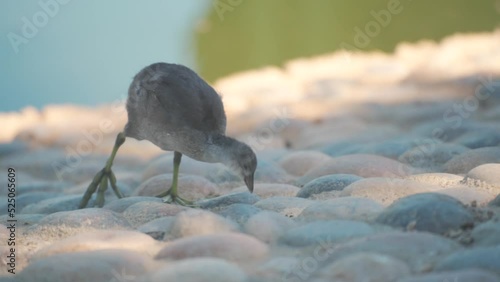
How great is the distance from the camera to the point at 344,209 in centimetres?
312

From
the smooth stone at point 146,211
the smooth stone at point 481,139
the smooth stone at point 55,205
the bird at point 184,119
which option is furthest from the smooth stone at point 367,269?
the smooth stone at point 481,139

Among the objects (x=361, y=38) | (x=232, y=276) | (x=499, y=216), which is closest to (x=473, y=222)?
(x=499, y=216)

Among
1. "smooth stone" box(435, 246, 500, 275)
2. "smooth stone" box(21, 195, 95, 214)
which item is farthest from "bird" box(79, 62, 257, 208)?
"smooth stone" box(435, 246, 500, 275)

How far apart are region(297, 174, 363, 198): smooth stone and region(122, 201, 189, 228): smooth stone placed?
58cm

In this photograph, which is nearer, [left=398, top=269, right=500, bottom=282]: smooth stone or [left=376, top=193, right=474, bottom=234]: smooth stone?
[left=398, top=269, right=500, bottom=282]: smooth stone

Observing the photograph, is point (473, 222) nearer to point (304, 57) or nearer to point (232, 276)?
point (232, 276)

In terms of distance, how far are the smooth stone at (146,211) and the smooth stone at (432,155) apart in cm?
153

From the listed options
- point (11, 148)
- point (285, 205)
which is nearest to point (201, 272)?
point (285, 205)

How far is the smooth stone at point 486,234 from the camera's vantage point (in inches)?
104

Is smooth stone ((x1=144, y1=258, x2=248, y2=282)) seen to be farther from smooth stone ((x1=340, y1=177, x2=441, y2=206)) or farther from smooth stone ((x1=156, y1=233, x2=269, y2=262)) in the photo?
smooth stone ((x1=340, y1=177, x2=441, y2=206))

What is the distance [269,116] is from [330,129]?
31.1 inches

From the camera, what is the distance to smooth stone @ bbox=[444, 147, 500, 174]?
418 centimetres

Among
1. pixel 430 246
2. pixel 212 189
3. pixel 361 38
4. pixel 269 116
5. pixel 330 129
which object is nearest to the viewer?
pixel 430 246

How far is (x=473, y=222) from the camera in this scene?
113 inches
